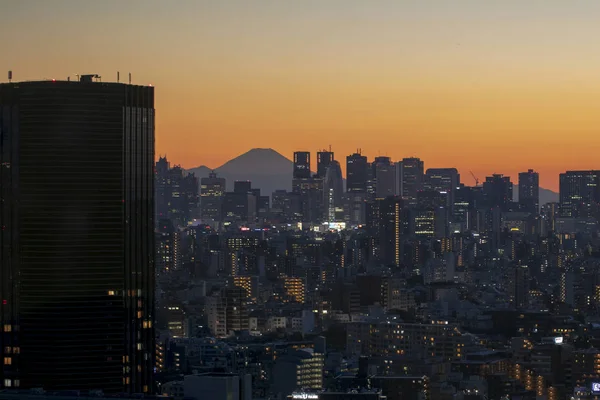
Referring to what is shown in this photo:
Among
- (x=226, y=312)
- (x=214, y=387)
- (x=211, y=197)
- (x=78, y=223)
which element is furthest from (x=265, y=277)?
(x=214, y=387)

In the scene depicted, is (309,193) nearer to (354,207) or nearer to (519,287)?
(354,207)

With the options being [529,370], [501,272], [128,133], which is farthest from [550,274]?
[128,133]

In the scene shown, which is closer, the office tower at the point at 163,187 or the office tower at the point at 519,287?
the office tower at the point at 519,287

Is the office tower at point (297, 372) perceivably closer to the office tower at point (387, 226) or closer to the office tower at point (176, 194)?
the office tower at point (387, 226)

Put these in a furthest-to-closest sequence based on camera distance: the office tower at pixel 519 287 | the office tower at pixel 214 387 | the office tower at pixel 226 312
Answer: the office tower at pixel 519 287 < the office tower at pixel 226 312 < the office tower at pixel 214 387

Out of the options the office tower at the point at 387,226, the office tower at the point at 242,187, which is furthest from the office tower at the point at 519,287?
the office tower at the point at 242,187

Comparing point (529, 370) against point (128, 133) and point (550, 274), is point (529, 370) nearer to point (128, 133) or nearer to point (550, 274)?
point (128, 133)
